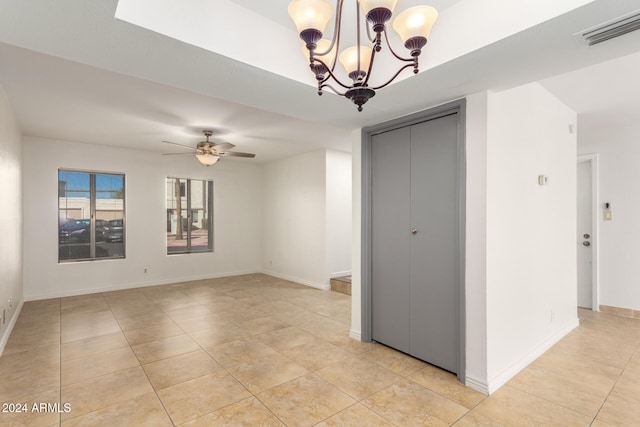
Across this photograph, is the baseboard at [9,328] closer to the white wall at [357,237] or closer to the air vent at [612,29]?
the white wall at [357,237]

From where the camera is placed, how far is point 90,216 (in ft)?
19.7

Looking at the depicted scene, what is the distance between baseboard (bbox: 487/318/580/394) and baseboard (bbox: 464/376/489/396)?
0.8 inches

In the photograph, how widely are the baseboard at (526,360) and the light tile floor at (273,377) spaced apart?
2.0 inches

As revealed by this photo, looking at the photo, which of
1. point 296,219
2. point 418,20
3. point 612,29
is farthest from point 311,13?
point 296,219

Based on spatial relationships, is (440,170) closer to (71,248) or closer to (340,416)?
(340,416)

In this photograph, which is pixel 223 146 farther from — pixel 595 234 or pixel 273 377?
pixel 595 234

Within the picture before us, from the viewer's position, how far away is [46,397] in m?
2.46

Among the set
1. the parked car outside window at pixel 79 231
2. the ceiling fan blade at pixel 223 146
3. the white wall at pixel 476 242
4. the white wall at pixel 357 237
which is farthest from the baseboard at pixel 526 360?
the parked car outside window at pixel 79 231

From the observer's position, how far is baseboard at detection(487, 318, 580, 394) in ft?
8.33

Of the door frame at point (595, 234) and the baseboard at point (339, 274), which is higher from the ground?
the door frame at point (595, 234)

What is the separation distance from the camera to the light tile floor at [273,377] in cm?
222

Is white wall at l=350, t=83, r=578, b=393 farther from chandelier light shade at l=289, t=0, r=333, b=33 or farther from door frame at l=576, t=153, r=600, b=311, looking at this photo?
chandelier light shade at l=289, t=0, r=333, b=33

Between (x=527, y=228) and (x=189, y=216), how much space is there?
635 cm

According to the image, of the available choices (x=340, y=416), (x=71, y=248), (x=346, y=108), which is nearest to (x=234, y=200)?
(x=71, y=248)
